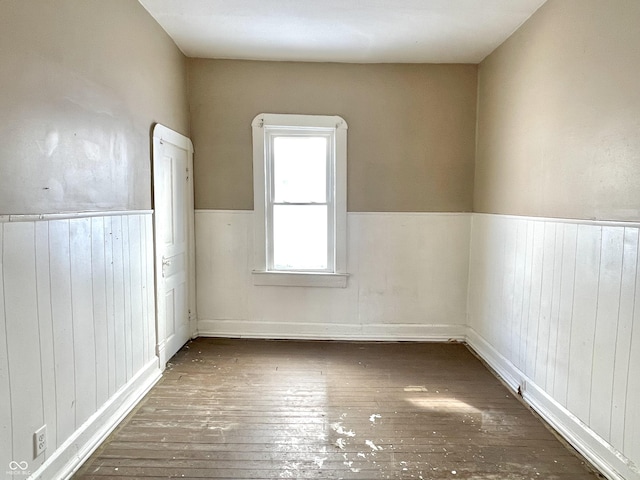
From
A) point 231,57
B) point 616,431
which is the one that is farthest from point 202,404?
point 231,57

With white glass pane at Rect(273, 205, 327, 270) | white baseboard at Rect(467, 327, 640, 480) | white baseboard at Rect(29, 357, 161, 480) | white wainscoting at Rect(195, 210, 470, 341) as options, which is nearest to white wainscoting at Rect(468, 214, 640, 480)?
white baseboard at Rect(467, 327, 640, 480)

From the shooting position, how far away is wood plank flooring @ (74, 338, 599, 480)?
1912 mm

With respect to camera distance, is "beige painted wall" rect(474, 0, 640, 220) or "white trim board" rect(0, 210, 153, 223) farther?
"beige painted wall" rect(474, 0, 640, 220)

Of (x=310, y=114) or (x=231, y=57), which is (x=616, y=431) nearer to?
(x=310, y=114)

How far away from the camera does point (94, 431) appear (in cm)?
206

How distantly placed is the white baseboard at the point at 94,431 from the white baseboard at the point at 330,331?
1.02m

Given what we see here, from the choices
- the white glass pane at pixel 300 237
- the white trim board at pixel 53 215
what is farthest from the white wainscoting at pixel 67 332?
the white glass pane at pixel 300 237

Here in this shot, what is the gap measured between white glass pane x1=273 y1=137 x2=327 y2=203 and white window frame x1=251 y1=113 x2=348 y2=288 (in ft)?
0.20

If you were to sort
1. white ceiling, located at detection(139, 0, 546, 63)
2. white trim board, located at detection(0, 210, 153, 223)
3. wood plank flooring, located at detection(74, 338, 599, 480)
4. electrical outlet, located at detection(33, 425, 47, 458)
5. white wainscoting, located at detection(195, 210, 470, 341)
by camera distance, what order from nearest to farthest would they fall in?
white trim board, located at detection(0, 210, 153, 223) → electrical outlet, located at detection(33, 425, 47, 458) → wood plank flooring, located at detection(74, 338, 599, 480) → white ceiling, located at detection(139, 0, 546, 63) → white wainscoting, located at detection(195, 210, 470, 341)

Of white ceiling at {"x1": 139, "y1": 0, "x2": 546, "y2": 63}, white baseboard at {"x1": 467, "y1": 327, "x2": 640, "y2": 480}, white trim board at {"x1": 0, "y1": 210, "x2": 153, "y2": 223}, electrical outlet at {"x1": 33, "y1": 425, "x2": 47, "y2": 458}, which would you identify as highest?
white ceiling at {"x1": 139, "y1": 0, "x2": 546, "y2": 63}

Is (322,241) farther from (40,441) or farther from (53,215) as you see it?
(40,441)

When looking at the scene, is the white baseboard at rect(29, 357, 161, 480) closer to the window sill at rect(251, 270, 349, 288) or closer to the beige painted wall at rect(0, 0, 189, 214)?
the beige painted wall at rect(0, 0, 189, 214)

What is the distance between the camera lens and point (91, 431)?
→ 2037mm

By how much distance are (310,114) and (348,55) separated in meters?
0.62
